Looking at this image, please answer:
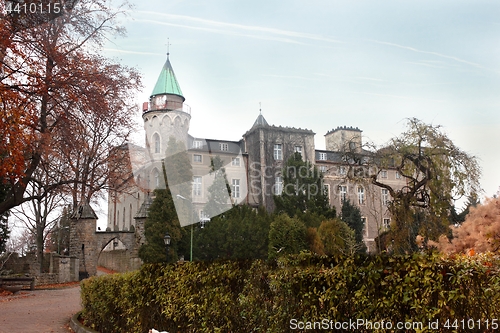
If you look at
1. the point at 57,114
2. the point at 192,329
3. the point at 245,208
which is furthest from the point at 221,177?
the point at 192,329

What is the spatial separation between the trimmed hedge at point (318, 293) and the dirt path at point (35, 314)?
13.3ft

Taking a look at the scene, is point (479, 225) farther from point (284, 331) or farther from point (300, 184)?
point (300, 184)

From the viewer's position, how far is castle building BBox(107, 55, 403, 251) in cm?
1709

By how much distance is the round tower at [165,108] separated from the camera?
16188mm

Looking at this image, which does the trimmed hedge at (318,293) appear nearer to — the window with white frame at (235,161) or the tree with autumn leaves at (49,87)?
the tree with autumn leaves at (49,87)

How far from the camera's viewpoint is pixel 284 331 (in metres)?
4.18

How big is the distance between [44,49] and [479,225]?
10663 mm

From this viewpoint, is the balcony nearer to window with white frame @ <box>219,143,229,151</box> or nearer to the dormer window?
the dormer window

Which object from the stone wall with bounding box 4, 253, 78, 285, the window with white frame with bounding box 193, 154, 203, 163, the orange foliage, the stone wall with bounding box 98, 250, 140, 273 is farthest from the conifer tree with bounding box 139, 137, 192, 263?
the orange foliage

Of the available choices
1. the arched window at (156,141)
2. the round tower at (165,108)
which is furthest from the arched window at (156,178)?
the round tower at (165,108)

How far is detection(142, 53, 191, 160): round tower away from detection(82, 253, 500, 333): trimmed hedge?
982 centimetres

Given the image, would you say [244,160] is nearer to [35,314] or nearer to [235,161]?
[235,161]

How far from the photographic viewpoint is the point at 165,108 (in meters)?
18.0

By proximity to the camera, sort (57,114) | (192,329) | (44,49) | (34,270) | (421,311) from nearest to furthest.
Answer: (421,311) < (192,329) < (44,49) < (57,114) < (34,270)
